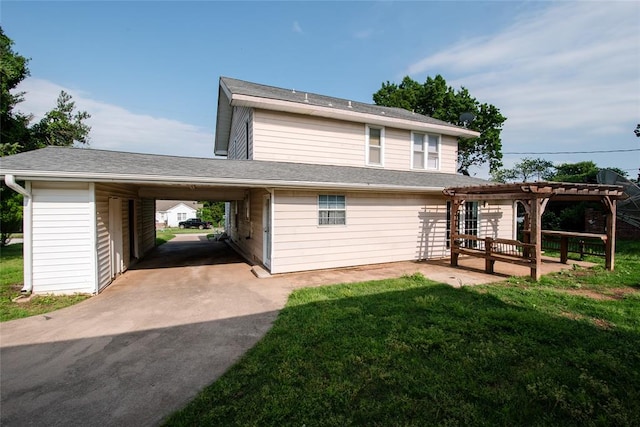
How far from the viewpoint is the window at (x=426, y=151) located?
38.4 feet

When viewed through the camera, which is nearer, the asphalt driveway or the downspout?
the asphalt driveway

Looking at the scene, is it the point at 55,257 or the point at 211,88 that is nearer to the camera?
the point at 55,257

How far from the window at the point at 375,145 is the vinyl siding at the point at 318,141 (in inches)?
8.3

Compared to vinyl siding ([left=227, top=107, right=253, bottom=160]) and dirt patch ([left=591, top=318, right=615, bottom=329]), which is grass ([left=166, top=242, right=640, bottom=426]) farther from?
vinyl siding ([left=227, top=107, right=253, bottom=160])

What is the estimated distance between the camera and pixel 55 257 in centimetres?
602

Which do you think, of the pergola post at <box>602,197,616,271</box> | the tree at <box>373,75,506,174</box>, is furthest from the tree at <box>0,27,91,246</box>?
the tree at <box>373,75,506,174</box>

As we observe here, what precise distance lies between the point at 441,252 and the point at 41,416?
1092cm

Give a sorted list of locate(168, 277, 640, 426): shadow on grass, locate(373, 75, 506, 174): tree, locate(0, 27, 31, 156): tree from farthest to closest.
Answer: locate(373, 75, 506, 174): tree
locate(0, 27, 31, 156): tree
locate(168, 277, 640, 426): shadow on grass

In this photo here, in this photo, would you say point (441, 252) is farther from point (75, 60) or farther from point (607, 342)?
point (75, 60)

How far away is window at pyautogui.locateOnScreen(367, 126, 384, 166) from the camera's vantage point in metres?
10.9

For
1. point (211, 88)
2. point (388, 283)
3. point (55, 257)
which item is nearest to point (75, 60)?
point (211, 88)

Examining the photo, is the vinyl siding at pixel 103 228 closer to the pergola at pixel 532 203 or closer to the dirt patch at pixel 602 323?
the dirt patch at pixel 602 323

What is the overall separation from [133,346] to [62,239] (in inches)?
148

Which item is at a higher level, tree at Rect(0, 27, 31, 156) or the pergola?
tree at Rect(0, 27, 31, 156)
